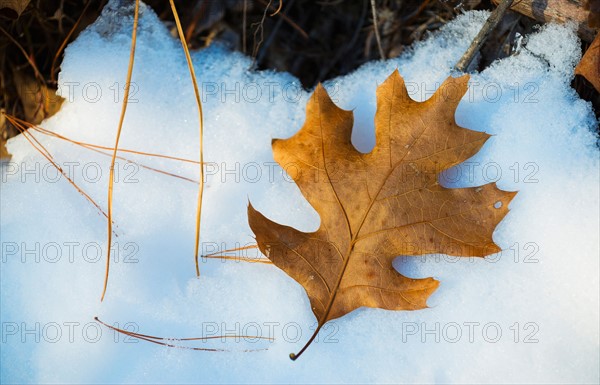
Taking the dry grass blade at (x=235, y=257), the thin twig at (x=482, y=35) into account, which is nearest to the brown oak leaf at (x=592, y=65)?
the thin twig at (x=482, y=35)

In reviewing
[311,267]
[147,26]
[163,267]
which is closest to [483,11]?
[311,267]

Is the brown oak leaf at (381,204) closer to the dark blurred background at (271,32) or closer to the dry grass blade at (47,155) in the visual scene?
the dark blurred background at (271,32)

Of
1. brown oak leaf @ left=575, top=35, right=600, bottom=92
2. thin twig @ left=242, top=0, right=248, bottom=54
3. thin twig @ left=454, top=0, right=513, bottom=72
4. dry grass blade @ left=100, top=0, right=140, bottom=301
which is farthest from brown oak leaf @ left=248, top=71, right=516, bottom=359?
thin twig @ left=242, top=0, right=248, bottom=54

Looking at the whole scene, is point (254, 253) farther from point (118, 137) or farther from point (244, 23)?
point (244, 23)

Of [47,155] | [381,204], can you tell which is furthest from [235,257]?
[47,155]

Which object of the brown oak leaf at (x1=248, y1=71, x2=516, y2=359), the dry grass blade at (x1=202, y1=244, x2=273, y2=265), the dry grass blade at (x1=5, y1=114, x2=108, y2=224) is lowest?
the dry grass blade at (x1=5, y1=114, x2=108, y2=224)

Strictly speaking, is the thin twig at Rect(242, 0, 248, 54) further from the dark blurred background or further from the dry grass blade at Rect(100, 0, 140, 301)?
the dry grass blade at Rect(100, 0, 140, 301)
